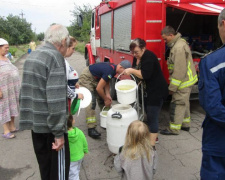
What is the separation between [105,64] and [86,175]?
1.68 meters

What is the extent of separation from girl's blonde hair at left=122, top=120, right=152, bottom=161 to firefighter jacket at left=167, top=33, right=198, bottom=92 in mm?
2035

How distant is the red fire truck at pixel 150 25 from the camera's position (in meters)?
4.20

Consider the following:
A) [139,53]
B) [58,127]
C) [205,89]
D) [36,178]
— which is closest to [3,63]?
[36,178]

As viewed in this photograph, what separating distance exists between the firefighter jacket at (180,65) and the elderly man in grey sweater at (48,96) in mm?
2369

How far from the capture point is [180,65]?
12.7ft

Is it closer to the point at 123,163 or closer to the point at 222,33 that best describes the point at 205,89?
the point at 222,33

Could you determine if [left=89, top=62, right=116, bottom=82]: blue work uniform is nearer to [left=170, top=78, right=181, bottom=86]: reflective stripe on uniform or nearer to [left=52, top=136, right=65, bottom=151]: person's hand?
[left=170, top=78, right=181, bottom=86]: reflective stripe on uniform

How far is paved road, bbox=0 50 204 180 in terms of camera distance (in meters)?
3.05

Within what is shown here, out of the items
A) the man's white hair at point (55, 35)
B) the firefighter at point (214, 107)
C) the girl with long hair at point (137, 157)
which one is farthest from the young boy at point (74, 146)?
the firefighter at point (214, 107)

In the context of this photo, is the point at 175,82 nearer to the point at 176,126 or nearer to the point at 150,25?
the point at 176,126

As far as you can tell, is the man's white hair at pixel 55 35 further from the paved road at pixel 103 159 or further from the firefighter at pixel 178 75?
the firefighter at pixel 178 75

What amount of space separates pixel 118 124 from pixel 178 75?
1446 millimetres

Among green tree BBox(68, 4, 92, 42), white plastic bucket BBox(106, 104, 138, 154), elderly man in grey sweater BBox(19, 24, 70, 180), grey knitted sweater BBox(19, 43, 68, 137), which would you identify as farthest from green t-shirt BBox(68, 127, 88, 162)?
green tree BBox(68, 4, 92, 42)

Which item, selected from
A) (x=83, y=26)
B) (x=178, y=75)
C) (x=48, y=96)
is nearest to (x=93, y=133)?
(x=178, y=75)
